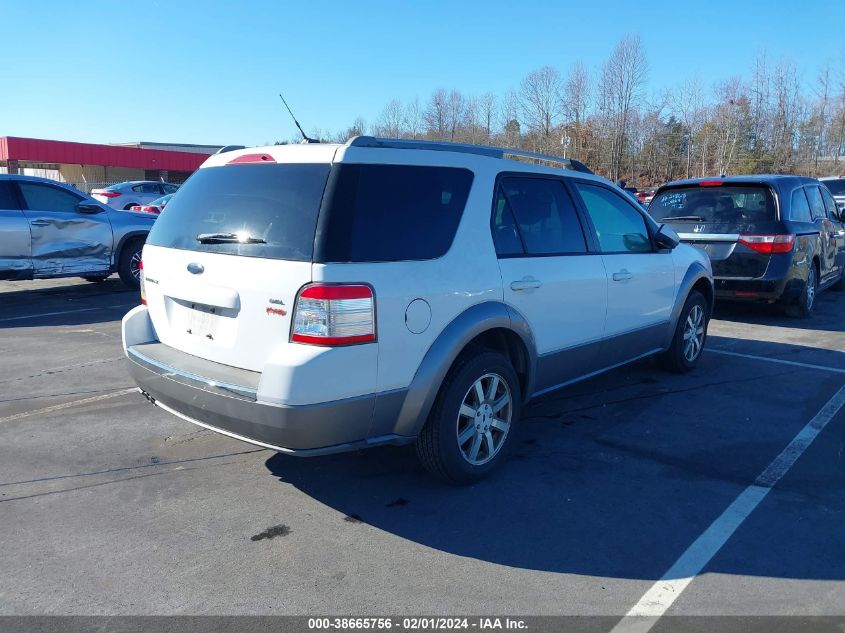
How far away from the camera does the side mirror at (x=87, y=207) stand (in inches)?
404

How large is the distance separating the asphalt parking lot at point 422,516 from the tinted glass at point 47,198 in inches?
205

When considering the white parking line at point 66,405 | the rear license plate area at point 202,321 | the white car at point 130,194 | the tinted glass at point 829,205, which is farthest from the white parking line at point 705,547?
the white car at point 130,194

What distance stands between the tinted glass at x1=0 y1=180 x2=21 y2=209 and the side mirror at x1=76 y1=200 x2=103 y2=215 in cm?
80

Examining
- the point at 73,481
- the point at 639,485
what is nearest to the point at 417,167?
the point at 639,485

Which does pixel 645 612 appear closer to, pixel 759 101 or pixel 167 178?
pixel 759 101

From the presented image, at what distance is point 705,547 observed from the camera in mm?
3377

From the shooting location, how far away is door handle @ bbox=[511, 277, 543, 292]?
417cm

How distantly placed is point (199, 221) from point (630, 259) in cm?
326

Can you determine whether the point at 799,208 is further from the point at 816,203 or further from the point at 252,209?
the point at 252,209

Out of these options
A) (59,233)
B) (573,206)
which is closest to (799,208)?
(573,206)

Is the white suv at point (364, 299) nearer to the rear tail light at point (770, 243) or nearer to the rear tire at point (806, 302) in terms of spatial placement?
the rear tail light at point (770, 243)

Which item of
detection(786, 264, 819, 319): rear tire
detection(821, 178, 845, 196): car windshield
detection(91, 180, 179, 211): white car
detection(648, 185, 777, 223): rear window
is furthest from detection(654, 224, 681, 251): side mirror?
detection(91, 180, 179, 211): white car

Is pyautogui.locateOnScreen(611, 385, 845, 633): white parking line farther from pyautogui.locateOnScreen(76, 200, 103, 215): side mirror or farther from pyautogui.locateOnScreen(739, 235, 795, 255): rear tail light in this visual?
pyautogui.locateOnScreen(76, 200, 103, 215): side mirror

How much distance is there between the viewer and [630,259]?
543 centimetres
